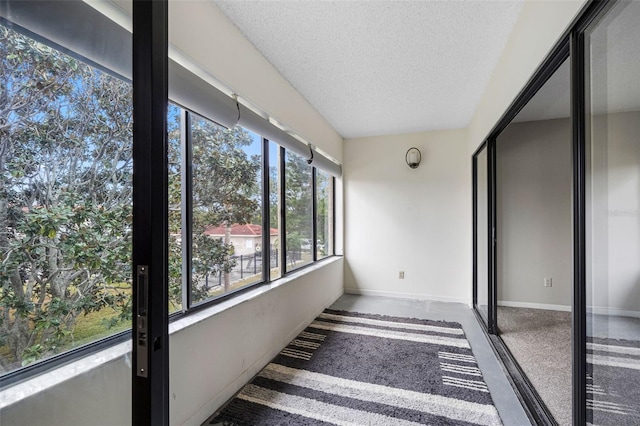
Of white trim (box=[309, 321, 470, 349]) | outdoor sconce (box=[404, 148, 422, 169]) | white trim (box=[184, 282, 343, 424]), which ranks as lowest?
white trim (box=[309, 321, 470, 349])

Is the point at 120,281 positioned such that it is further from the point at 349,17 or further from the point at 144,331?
the point at 349,17

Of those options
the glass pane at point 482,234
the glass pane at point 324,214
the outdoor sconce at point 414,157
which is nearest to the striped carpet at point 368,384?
the glass pane at point 482,234

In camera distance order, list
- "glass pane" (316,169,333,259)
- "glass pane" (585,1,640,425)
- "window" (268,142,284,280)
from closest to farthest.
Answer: "glass pane" (585,1,640,425) → "window" (268,142,284,280) → "glass pane" (316,169,333,259)

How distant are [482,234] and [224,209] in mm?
2937

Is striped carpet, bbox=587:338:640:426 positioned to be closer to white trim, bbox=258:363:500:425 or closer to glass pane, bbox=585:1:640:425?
glass pane, bbox=585:1:640:425

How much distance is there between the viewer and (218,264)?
6.41 ft

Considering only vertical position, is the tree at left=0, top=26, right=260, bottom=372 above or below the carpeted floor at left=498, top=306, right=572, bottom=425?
above

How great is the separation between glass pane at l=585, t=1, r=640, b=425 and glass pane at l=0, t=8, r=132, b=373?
171 centimetres

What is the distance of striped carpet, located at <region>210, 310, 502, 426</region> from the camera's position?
1.68 metres

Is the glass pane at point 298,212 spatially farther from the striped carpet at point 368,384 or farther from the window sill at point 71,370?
the window sill at point 71,370

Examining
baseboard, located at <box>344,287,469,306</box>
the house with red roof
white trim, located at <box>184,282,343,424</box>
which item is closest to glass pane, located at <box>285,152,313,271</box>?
white trim, located at <box>184,282,343,424</box>

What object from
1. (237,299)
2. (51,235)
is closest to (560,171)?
(237,299)

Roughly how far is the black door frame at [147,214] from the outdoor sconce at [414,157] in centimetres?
381

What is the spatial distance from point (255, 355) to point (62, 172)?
5.72 feet
